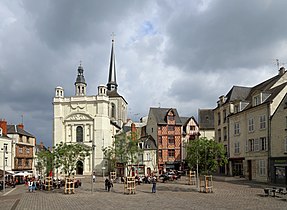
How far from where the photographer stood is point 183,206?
65.9 feet

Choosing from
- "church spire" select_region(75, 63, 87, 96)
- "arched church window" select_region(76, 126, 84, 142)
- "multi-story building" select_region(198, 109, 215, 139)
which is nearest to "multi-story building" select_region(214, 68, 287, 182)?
"multi-story building" select_region(198, 109, 215, 139)

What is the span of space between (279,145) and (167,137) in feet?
102

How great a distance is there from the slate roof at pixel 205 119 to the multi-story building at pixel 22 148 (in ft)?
113

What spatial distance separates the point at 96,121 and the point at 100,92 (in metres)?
6.96

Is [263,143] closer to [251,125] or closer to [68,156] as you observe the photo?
[251,125]

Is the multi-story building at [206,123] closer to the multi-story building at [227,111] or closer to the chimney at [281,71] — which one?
the multi-story building at [227,111]

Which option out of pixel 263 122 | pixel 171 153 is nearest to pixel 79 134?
pixel 171 153

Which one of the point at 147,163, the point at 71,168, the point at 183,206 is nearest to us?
the point at 183,206

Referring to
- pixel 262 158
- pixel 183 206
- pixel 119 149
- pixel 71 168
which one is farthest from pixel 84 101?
pixel 183 206

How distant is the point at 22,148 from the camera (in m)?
61.1

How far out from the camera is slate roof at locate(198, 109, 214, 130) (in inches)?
2692

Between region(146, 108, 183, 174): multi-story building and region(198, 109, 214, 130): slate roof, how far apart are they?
5.46m

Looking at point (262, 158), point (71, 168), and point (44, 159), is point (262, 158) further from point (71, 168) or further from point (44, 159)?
point (44, 159)

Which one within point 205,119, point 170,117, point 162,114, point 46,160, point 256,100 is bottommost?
point 46,160
